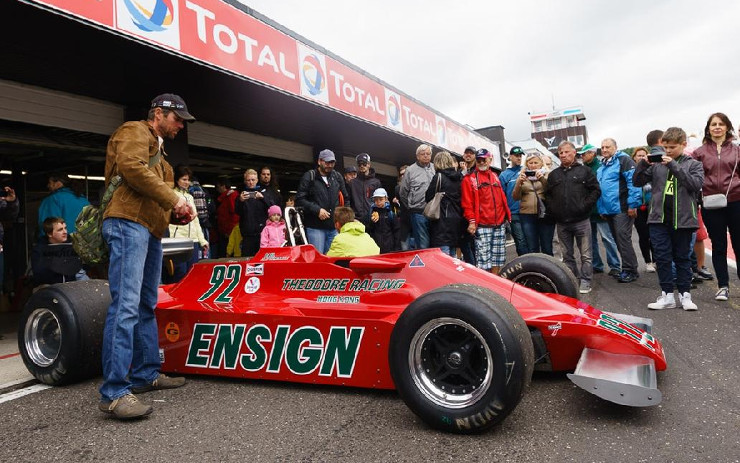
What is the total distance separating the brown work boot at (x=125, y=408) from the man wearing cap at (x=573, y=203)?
5.09 metres

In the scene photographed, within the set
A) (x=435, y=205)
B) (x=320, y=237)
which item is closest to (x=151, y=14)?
(x=320, y=237)

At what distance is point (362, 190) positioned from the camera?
7457 mm

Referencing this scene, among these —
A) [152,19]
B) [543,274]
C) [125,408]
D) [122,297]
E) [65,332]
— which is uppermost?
[152,19]

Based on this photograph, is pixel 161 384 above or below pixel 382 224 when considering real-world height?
below

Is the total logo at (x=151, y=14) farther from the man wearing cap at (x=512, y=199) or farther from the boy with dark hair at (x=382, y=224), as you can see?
the man wearing cap at (x=512, y=199)

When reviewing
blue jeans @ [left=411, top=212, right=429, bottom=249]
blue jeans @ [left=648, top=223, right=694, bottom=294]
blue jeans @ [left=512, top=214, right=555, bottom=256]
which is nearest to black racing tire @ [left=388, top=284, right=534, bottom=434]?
blue jeans @ [left=648, top=223, right=694, bottom=294]

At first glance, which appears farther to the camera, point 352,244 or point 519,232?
point 519,232

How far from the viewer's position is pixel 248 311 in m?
3.38

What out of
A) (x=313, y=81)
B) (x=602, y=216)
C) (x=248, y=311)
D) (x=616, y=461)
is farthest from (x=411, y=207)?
(x=616, y=461)

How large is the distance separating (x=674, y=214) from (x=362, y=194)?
3.93 m

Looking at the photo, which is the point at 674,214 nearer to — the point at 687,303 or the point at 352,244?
the point at 687,303

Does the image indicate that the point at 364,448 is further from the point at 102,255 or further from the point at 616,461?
the point at 102,255

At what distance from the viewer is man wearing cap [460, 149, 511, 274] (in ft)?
20.3

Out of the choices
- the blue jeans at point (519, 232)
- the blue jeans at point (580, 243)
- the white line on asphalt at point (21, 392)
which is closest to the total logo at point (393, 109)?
the blue jeans at point (519, 232)
